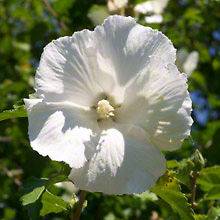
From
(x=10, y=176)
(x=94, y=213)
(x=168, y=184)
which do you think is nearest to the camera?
(x=168, y=184)

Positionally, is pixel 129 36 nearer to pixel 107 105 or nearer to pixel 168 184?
pixel 107 105

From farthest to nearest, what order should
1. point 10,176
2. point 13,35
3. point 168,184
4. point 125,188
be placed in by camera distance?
point 13,35 < point 10,176 < point 168,184 < point 125,188

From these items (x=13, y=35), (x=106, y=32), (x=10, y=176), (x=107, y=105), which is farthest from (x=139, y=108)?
(x=13, y=35)

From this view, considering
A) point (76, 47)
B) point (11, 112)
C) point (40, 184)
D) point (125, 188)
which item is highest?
point (76, 47)

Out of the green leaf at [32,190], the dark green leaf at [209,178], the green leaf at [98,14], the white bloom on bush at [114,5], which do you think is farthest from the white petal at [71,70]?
the green leaf at [98,14]

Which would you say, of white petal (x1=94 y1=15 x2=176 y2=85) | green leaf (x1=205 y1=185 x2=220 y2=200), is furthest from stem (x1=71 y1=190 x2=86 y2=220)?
green leaf (x1=205 y1=185 x2=220 y2=200)

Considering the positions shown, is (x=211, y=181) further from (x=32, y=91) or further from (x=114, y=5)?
(x=32, y=91)
